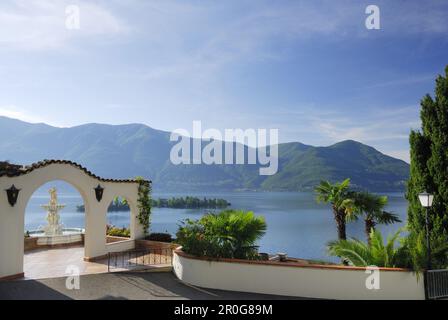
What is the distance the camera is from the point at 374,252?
10.3 metres

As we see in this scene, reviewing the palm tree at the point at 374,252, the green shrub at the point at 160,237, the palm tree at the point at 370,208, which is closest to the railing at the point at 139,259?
the green shrub at the point at 160,237

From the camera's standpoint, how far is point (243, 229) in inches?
474

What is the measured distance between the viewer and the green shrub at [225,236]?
1185 cm

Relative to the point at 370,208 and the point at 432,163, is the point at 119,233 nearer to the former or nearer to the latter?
the point at 370,208

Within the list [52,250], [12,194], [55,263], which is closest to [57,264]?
[55,263]

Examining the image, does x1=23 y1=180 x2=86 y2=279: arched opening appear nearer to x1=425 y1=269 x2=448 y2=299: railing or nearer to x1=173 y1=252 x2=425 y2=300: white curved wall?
x1=173 y1=252 x2=425 y2=300: white curved wall

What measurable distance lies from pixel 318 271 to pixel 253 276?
6.27ft

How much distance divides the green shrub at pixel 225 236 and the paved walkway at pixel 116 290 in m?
1.21

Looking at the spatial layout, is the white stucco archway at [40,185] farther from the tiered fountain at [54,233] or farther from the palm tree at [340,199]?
the palm tree at [340,199]

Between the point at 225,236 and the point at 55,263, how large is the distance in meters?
7.24

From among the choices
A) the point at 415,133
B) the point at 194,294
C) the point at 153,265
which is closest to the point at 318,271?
the point at 194,294

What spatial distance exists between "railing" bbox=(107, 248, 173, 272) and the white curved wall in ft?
8.93

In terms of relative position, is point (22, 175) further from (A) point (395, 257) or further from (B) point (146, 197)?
(A) point (395, 257)

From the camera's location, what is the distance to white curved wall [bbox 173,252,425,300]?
9727 millimetres
